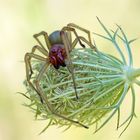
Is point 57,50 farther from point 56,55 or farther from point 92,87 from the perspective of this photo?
point 92,87

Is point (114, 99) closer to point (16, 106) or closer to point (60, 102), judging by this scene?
point (60, 102)

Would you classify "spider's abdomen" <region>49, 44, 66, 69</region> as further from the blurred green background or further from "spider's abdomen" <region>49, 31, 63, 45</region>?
the blurred green background

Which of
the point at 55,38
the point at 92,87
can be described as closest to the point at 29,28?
the point at 55,38

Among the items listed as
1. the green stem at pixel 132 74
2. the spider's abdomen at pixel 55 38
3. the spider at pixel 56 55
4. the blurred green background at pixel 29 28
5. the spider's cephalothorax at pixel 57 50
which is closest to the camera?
the green stem at pixel 132 74

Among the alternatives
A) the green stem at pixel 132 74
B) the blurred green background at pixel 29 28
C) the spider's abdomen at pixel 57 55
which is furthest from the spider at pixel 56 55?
the blurred green background at pixel 29 28

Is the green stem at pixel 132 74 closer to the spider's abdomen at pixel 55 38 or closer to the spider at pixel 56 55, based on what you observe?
the spider at pixel 56 55

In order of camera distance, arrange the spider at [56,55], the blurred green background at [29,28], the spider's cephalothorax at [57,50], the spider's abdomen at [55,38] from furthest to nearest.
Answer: the blurred green background at [29,28] → the spider's abdomen at [55,38] → the spider's cephalothorax at [57,50] → the spider at [56,55]

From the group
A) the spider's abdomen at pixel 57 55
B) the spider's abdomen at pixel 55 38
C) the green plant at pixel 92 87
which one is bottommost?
the green plant at pixel 92 87

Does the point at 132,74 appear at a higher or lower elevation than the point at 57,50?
lower
